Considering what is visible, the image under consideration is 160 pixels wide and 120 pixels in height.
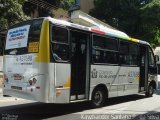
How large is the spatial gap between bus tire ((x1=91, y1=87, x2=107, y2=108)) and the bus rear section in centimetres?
279

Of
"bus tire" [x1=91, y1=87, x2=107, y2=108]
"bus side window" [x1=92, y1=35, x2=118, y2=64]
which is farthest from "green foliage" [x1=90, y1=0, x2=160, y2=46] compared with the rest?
"bus tire" [x1=91, y1=87, x2=107, y2=108]

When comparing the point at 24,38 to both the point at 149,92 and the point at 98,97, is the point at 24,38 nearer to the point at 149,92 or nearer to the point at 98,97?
the point at 98,97

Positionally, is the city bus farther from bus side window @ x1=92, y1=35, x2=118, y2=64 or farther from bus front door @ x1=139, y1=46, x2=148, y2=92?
bus front door @ x1=139, y1=46, x2=148, y2=92

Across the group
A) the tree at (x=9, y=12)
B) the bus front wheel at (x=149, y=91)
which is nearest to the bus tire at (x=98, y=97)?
the bus front wheel at (x=149, y=91)

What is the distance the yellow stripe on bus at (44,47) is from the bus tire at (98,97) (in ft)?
9.50

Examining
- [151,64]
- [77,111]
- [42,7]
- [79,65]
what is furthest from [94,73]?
[42,7]

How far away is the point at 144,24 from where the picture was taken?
37.3 metres

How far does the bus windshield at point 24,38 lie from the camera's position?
1041cm

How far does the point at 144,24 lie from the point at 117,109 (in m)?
26.2

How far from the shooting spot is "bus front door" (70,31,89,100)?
36.8 ft

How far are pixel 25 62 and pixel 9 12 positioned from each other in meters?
12.3

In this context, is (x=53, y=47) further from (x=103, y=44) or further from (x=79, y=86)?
(x=103, y=44)

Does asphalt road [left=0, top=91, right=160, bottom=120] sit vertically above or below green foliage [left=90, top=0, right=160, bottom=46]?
below

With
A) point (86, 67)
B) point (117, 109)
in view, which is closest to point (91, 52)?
point (86, 67)
